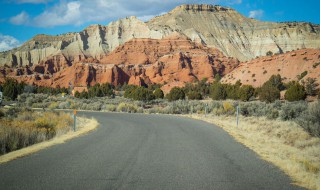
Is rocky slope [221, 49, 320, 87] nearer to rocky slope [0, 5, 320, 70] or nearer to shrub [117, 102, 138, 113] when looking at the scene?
shrub [117, 102, 138, 113]

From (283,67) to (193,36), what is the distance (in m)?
85.7

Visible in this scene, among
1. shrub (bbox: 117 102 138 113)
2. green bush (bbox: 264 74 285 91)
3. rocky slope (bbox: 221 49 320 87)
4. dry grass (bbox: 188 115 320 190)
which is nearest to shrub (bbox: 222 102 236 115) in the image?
dry grass (bbox: 188 115 320 190)

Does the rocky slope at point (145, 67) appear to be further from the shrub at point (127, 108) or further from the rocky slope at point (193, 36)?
the shrub at point (127, 108)

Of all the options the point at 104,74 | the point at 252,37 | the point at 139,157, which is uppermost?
the point at 252,37

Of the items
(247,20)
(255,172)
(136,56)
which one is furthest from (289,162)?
(247,20)

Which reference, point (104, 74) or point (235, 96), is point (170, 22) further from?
point (235, 96)

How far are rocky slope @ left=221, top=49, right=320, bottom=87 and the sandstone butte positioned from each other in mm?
2382

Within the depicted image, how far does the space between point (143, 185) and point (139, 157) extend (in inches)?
108

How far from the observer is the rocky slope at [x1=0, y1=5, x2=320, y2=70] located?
486 feet

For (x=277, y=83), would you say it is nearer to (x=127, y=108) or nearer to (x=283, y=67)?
(x=283, y=67)

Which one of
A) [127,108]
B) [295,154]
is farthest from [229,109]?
[295,154]

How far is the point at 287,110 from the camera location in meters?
21.6

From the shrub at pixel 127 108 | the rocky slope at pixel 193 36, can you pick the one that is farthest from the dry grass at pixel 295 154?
the rocky slope at pixel 193 36

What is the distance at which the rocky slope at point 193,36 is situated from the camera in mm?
148000
